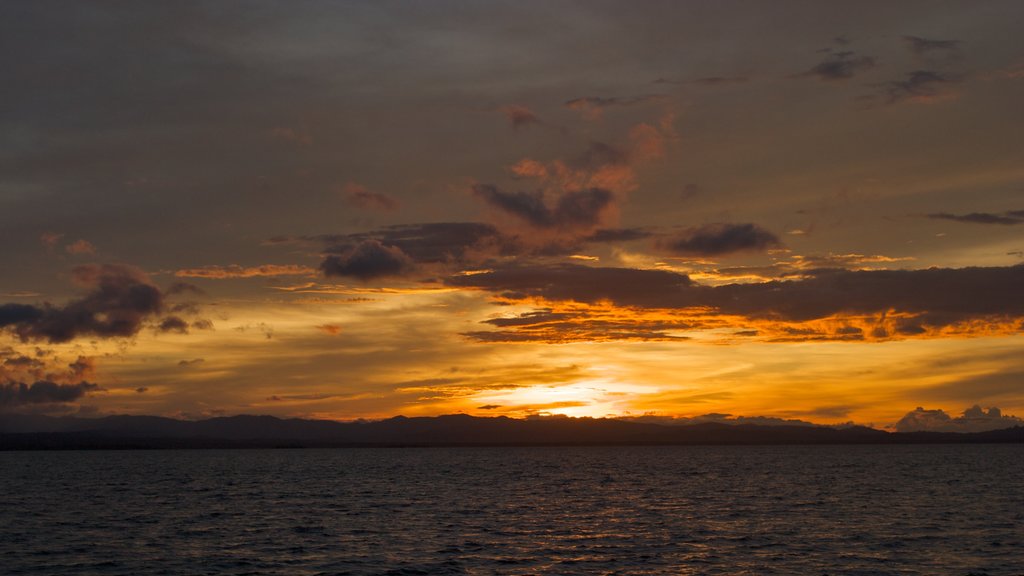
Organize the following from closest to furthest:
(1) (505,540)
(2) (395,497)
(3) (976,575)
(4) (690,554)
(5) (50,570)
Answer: (3) (976,575)
(5) (50,570)
(4) (690,554)
(1) (505,540)
(2) (395,497)

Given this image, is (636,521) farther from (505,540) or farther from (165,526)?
(165,526)

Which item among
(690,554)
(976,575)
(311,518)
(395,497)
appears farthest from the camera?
(395,497)

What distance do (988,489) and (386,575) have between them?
102 m

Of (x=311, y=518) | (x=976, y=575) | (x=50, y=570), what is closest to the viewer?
(x=976, y=575)

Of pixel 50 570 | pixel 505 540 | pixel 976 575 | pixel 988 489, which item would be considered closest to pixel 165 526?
pixel 50 570

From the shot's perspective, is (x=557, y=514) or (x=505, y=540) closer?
(x=505, y=540)

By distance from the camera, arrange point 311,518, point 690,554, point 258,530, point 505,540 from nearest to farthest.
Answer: point 690,554, point 505,540, point 258,530, point 311,518

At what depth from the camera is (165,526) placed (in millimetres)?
85375

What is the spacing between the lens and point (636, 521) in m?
85.8

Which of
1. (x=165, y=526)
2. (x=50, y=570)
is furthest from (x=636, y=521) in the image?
(x=50, y=570)

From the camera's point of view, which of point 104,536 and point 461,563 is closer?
point 461,563

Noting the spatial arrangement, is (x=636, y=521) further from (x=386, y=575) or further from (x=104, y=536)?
(x=104, y=536)

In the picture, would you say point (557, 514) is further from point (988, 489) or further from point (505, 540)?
point (988, 489)

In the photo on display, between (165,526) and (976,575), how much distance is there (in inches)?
2632
